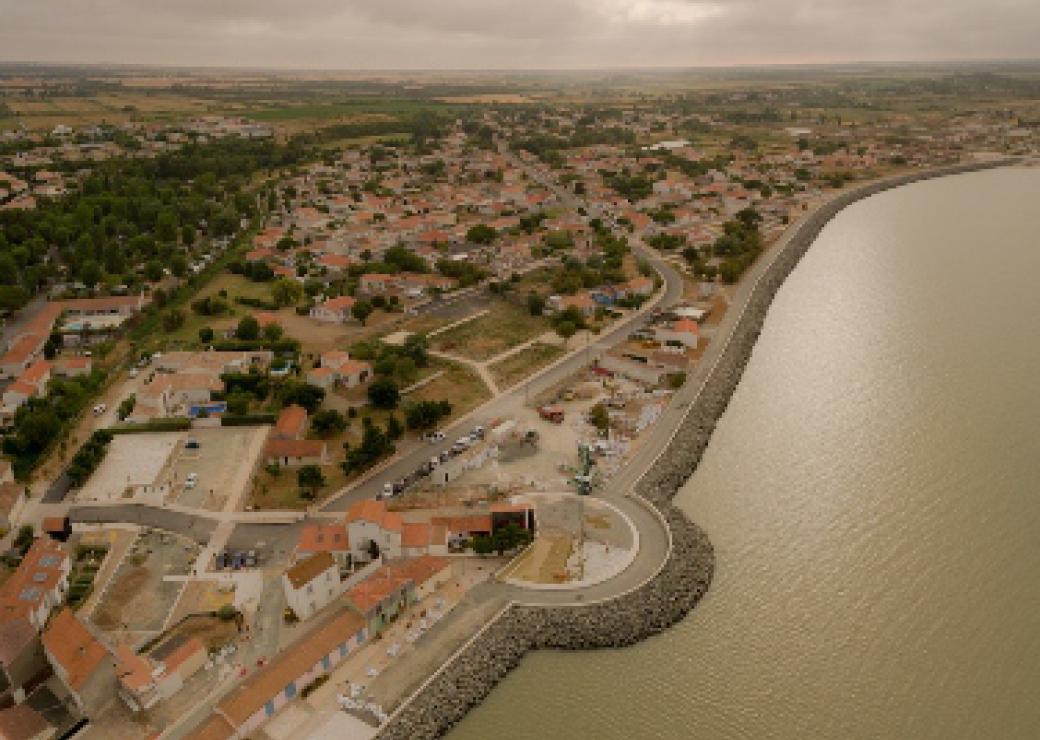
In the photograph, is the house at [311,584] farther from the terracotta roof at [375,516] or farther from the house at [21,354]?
the house at [21,354]

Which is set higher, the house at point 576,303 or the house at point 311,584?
the house at point 576,303

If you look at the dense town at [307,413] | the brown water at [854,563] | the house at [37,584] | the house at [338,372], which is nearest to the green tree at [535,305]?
the dense town at [307,413]

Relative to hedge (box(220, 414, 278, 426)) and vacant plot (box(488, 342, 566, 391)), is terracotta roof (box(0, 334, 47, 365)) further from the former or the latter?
vacant plot (box(488, 342, 566, 391))

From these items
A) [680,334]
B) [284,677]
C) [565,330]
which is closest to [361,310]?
[565,330]

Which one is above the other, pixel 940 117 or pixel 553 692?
pixel 940 117

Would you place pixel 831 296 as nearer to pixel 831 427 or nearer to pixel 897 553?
pixel 831 427

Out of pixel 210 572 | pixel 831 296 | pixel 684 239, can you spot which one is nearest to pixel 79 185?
pixel 684 239

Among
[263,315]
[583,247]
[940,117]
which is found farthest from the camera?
[940,117]
